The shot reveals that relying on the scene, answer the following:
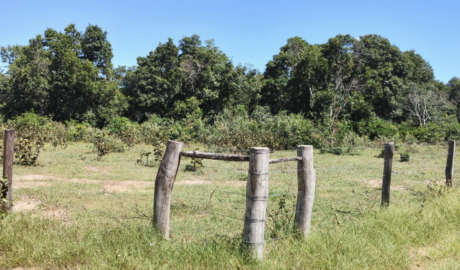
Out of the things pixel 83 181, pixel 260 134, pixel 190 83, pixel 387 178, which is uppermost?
pixel 190 83

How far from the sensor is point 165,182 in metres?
3.59

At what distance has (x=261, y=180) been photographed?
10.8 ft

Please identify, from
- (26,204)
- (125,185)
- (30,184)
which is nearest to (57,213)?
(26,204)

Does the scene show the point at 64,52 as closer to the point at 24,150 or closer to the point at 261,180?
the point at 24,150

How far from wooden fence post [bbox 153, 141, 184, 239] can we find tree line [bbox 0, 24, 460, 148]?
Answer: 896 inches

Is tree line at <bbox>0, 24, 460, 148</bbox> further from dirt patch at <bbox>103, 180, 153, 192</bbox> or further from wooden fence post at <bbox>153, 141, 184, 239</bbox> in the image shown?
wooden fence post at <bbox>153, 141, 184, 239</bbox>

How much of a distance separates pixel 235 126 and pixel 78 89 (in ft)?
55.3

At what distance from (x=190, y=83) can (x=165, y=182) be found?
2523cm

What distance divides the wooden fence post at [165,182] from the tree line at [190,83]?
74.7ft

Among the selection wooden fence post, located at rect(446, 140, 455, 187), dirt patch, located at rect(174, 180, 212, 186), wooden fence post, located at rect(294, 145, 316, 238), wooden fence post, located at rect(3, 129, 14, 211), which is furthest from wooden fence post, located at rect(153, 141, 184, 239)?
wooden fence post, located at rect(446, 140, 455, 187)

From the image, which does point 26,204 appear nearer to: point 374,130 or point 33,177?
point 33,177

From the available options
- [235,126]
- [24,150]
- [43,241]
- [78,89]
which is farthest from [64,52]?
[43,241]

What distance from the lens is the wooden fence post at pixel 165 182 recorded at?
3.59 metres

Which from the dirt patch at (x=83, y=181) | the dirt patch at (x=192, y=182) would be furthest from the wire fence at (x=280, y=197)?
the dirt patch at (x=83, y=181)
